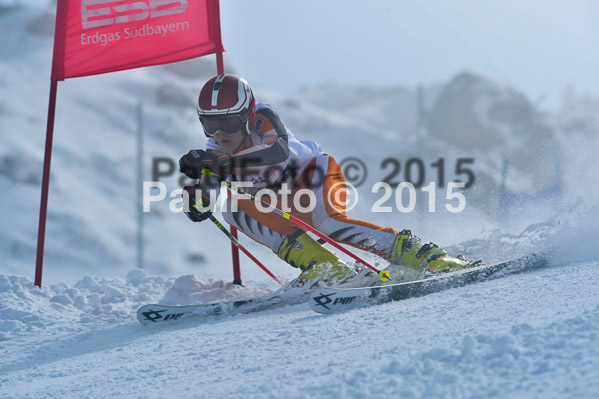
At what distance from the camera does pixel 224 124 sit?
4207 mm

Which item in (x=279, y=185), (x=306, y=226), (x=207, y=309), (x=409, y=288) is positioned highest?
(x=279, y=185)

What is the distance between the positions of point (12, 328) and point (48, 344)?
0.53 m

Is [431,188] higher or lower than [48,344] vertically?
higher

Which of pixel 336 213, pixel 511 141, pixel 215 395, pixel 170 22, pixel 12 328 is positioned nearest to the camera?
pixel 215 395

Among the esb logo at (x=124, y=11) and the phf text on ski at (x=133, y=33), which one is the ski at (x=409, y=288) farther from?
the esb logo at (x=124, y=11)

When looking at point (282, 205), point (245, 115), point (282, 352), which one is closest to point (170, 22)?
point (245, 115)

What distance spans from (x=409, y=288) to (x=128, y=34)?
3365mm

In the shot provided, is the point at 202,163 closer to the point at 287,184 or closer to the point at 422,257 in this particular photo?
the point at 287,184

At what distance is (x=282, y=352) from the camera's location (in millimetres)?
2627

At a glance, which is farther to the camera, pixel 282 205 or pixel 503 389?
pixel 282 205

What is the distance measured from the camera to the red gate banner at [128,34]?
17.0 feet

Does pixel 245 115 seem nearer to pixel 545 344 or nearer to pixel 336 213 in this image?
pixel 336 213

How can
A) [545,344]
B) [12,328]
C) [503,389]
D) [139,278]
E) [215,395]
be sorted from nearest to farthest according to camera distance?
1. [503,389]
2. [545,344]
3. [215,395]
4. [12,328]
5. [139,278]

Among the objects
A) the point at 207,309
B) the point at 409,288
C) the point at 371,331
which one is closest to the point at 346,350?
the point at 371,331
